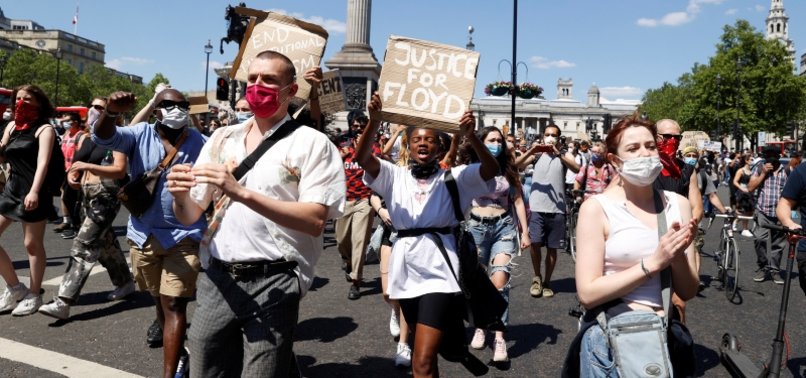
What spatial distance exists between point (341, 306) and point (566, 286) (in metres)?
2.87

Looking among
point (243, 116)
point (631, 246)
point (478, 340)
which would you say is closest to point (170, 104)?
point (243, 116)

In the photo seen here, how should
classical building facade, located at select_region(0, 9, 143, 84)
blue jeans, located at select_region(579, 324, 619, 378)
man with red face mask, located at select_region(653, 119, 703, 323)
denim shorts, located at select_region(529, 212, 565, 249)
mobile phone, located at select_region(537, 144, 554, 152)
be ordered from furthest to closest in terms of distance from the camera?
classical building facade, located at select_region(0, 9, 143, 84) < denim shorts, located at select_region(529, 212, 565, 249) < mobile phone, located at select_region(537, 144, 554, 152) < man with red face mask, located at select_region(653, 119, 703, 323) < blue jeans, located at select_region(579, 324, 619, 378)

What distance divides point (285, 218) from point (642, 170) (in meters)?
1.35

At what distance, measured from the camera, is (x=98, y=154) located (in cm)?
809

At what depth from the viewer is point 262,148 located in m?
2.49

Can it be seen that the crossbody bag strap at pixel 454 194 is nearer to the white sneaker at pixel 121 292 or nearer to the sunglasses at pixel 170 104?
the sunglasses at pixel 170 104

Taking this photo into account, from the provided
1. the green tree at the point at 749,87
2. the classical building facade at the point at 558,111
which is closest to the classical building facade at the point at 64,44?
the classical building facade at the point at 558,111

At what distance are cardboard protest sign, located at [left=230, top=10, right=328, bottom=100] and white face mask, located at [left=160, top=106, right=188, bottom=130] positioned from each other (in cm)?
42

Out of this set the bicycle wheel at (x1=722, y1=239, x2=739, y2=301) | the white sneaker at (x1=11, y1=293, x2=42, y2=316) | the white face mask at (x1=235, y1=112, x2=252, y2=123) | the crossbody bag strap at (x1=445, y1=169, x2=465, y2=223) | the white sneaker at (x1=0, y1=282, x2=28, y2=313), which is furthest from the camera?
the bicycle wheel at (x1=722, y1=239, x2=739, y2=301)

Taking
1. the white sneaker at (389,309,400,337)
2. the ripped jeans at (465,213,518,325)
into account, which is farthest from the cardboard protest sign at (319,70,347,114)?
the white sneaker at (389,309,400,337)

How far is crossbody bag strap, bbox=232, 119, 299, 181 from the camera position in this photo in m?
2.46

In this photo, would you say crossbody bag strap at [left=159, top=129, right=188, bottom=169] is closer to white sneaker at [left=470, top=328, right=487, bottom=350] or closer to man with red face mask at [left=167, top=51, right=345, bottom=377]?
man with red face mask at [left=167, top=51, right=345, bottom=377]

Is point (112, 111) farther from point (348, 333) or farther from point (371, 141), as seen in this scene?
point (348, 333)

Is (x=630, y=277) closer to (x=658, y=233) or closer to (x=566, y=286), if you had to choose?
(x=658, y=233)
